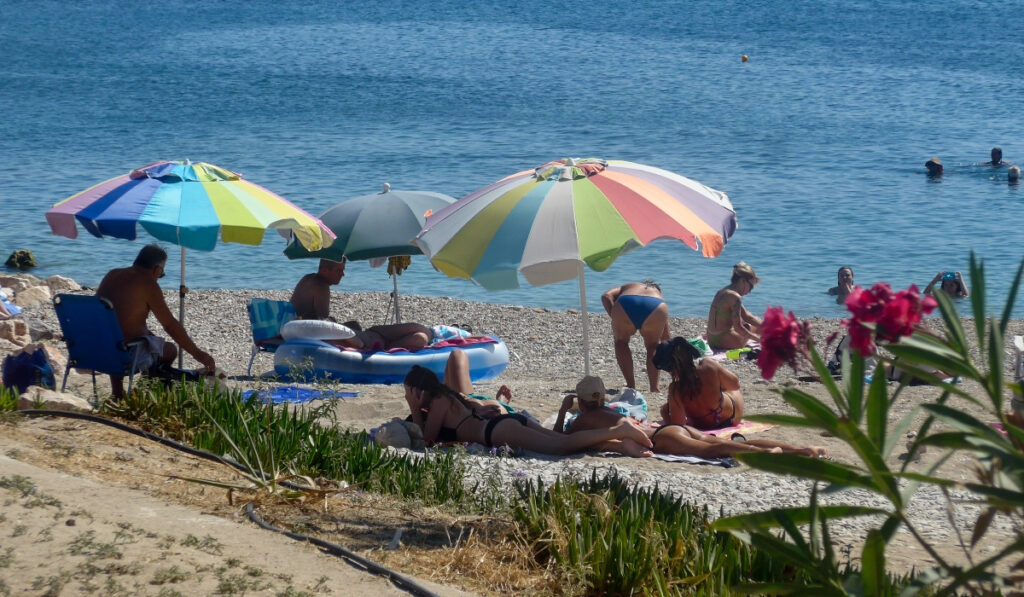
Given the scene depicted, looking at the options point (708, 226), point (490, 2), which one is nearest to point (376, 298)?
point (708, 226)

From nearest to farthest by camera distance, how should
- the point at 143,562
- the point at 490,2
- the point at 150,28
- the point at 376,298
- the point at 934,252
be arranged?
1. the point at 143,562
2. the point at 376,298
3. the point at 934,252
4. the point at 150,28
5. the point at 490,2

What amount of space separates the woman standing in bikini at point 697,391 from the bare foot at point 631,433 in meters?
0.56

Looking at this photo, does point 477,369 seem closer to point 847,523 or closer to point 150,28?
point 847,523

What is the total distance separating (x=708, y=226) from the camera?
695 centimetres

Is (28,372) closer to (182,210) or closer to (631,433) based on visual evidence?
(182,210)

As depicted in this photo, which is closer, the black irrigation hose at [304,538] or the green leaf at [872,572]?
the green leaf at [872,572]

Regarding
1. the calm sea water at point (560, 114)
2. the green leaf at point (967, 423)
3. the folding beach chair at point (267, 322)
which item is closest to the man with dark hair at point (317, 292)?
the folding beach chair at point (267, 322)

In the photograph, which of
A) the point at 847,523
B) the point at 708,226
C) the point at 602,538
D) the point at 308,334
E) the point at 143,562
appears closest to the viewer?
the point at 143,562

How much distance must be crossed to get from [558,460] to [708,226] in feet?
5.95

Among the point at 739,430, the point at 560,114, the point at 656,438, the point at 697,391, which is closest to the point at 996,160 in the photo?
the point at 560,114

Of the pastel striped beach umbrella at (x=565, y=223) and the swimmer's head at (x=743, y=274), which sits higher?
the pastel striped beach umbrella at (x=565, y=223)

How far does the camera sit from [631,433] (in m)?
6.74

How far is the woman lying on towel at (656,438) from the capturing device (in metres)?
6.65

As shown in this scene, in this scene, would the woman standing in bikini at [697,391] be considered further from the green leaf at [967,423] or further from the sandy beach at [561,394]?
the green leaf at [967,423]
